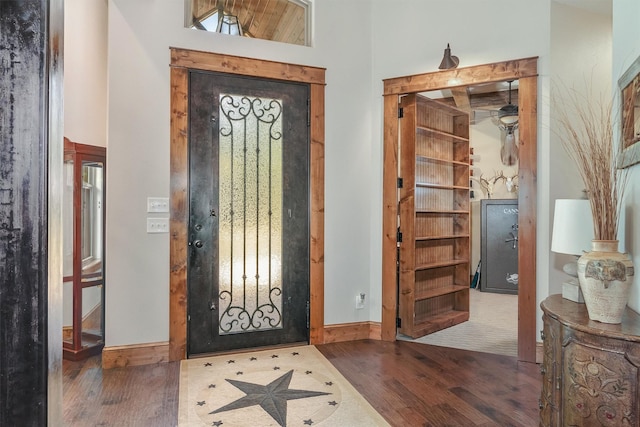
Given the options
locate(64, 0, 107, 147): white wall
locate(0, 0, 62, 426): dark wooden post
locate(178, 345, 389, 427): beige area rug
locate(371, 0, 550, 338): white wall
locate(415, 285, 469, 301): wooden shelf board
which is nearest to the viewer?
locate(0, 0, 62, 426): dark wooden post

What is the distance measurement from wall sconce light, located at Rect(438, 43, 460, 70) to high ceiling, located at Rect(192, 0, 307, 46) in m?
1.27

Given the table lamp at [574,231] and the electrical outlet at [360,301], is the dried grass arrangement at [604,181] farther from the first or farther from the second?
the electrical outlet at [360,301]

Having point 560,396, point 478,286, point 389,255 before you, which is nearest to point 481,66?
point 389,255

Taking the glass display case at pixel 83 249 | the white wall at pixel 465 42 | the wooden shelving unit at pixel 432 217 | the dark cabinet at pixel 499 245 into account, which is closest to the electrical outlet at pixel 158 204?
the glass display case at pixel 83 249

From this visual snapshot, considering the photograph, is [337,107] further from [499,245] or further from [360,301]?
[499,245]

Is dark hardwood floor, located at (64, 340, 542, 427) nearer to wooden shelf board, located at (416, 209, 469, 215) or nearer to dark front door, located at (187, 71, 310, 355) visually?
dark front door, located at (187, 71, 310, 355)

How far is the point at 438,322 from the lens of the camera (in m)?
4.18

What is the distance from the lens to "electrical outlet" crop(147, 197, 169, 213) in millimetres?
3145

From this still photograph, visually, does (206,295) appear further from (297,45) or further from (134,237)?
(297,45)

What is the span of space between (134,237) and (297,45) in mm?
2146

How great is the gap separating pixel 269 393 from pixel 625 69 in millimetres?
2780

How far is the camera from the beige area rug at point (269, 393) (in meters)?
2.29

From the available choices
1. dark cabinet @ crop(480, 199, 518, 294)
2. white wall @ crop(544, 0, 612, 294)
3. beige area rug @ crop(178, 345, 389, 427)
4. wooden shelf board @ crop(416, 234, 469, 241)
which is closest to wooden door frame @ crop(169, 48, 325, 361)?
beige area rug @ crop(178, 345, 389, 427)

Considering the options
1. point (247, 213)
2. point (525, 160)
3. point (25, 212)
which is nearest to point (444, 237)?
point (525, 160)
